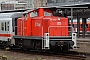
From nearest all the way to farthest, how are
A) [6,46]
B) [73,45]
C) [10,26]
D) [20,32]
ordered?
[73,45]
[20,32]
[10,26]
[6,46]

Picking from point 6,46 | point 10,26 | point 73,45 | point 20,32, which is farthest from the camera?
point 6,46

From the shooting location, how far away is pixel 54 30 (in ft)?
58.0

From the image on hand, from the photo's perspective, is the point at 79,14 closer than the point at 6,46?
No

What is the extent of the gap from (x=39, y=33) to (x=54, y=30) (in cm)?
109

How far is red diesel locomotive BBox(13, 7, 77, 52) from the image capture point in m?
17.1

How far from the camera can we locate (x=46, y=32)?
17.8m

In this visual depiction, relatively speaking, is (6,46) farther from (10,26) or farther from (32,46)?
(32,46)

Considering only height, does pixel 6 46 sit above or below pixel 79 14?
below

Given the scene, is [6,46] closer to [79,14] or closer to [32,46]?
[32,46]

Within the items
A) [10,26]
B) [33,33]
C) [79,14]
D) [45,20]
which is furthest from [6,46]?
[79,14]

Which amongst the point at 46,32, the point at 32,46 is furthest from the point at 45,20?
the point at 32,46

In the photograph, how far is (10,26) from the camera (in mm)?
21531

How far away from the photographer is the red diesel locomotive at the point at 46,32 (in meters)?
17.1

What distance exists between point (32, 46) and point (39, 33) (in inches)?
44.2
